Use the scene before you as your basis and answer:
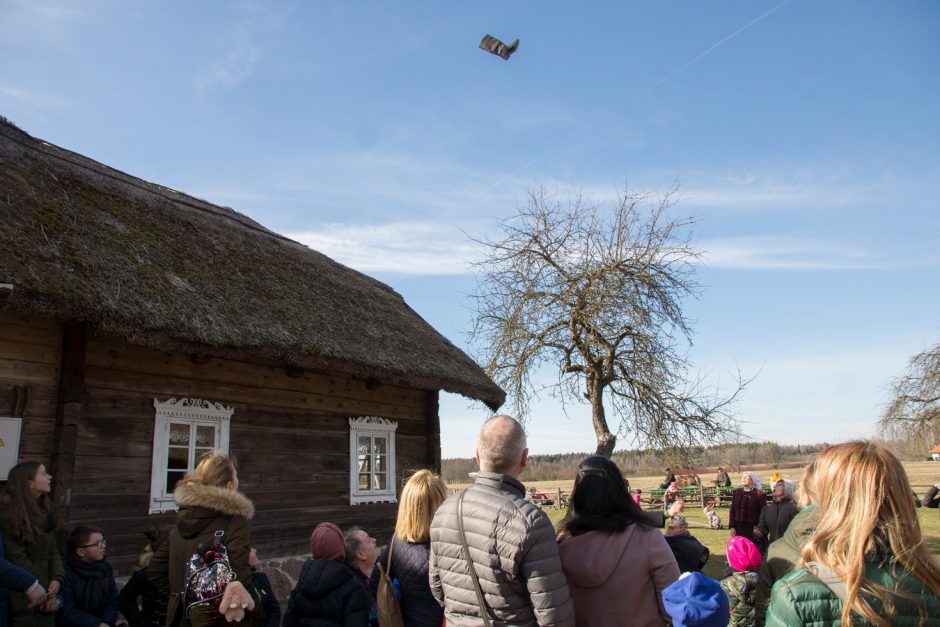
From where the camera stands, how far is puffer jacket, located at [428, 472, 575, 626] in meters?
2.49

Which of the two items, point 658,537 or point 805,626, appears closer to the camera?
point 805,626

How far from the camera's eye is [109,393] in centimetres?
671

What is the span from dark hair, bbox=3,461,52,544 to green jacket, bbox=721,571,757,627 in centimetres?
430

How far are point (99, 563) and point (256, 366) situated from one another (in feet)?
12.7

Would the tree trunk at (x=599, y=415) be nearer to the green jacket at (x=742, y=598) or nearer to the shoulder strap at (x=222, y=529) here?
the green jacket at (x=742, y=598)

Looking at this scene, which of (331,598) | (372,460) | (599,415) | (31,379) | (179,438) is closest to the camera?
(331,598)

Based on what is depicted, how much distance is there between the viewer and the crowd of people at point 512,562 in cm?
195

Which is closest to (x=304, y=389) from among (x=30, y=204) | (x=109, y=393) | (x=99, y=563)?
(x=109, y=393)

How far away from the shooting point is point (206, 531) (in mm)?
3506

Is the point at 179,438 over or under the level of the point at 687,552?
over

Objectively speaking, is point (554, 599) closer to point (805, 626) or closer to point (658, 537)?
point (658, 537)

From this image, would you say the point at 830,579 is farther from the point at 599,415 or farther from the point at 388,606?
the point at 599,415

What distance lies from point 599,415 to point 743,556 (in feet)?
37.2

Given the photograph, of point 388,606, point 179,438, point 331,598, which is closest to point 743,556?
point 388,606
